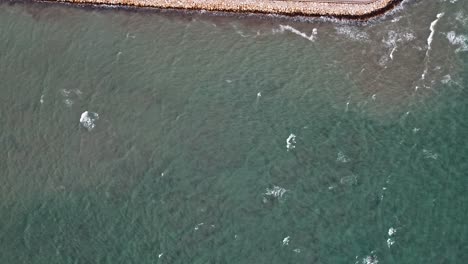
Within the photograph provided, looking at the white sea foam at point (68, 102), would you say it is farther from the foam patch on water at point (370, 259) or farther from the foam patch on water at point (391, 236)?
the foam patch on water at point (391, 236)

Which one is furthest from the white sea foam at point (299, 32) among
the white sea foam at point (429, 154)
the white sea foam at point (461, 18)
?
the white sea foam at point (429, 154)

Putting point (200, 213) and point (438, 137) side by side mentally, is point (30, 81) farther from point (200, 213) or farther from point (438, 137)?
point (438, 137)

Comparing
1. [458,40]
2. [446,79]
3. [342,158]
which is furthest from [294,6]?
[342,158]

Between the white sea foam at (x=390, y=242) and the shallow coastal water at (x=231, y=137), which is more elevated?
the shallow coastal water at (x=231, y=137)

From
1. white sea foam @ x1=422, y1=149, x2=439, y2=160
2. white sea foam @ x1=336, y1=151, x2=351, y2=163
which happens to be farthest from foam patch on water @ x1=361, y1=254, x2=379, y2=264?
white sea foam @ x1=422, y1=149, x2=439, y2=160

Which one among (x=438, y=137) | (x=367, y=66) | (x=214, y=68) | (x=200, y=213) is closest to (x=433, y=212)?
(x=438, y=137)

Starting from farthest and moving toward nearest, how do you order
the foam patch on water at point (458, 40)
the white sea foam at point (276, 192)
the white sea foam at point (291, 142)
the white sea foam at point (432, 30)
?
1. the white sea foam at point (432, 30)
2. the foam patch on water at point (458, 40)
3. the white sea foam at point (291, 142)
4. the white sea foam at point (276, 192)

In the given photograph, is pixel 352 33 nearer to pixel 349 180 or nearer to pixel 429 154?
pixel 429 154
